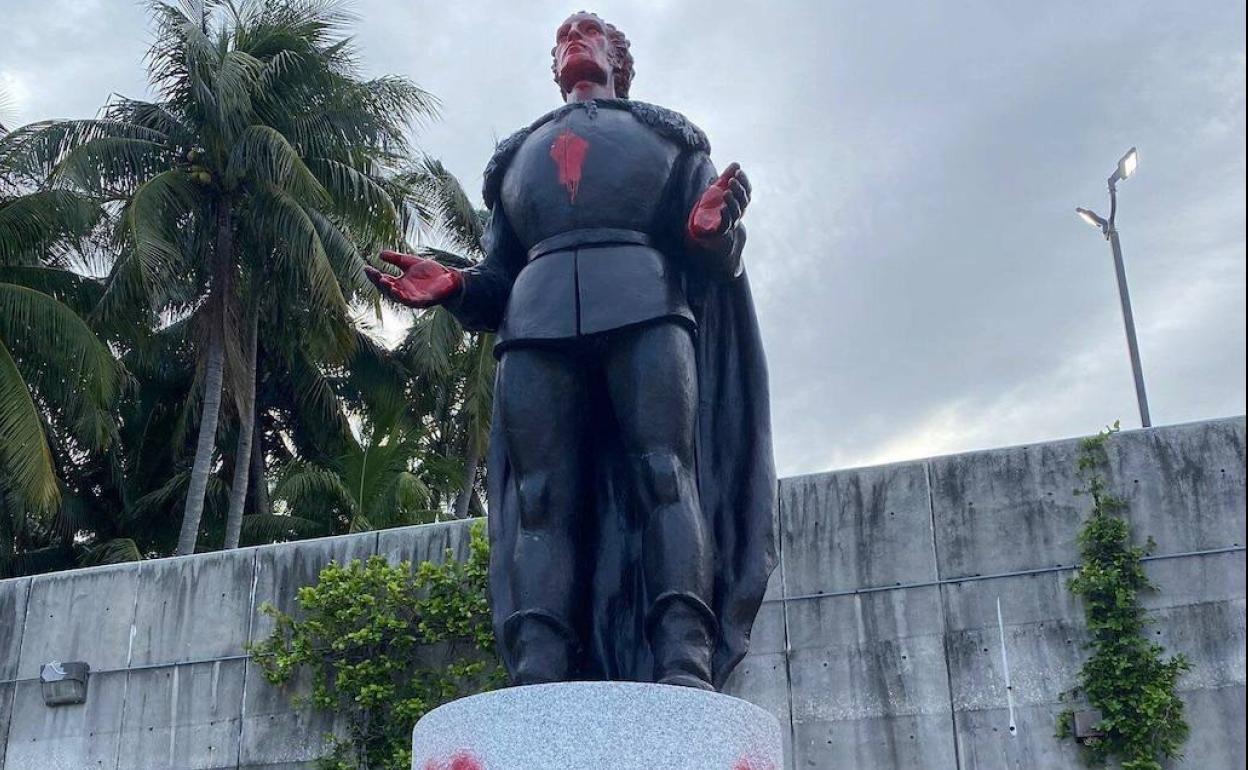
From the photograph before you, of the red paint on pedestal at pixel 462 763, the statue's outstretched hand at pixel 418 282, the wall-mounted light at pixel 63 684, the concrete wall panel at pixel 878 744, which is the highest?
the statue's outstretched hand at pixel 418 282

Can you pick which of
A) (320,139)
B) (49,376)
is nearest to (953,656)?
(49,376)

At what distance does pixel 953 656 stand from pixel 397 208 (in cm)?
1492

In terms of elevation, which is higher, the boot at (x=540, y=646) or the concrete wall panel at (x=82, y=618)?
the concrete wall panel at (x=82, y=618)

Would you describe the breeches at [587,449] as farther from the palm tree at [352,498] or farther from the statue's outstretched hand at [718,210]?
the palm tree at [352,498]

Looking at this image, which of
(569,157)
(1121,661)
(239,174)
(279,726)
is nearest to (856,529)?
(1121,661)

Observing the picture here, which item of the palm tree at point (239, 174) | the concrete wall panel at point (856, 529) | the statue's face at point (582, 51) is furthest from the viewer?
the palm tree at point (239, 174)

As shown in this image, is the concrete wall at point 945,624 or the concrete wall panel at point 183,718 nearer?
the concrete wall at point 945,624

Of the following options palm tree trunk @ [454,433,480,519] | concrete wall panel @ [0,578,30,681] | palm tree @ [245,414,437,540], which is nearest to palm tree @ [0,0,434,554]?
palm tree @ [245,414,437,540]

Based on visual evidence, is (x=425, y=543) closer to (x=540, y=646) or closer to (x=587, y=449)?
(x=587, y=449)

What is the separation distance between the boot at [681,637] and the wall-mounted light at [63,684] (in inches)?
235

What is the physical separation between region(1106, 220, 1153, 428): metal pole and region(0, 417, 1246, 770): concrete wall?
816 cm

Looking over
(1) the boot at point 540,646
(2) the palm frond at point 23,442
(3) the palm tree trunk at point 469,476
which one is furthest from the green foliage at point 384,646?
(3) the palm tree trunk at point 469,476

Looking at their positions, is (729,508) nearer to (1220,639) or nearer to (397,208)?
(1220,639)

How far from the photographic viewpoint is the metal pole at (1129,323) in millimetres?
16062
